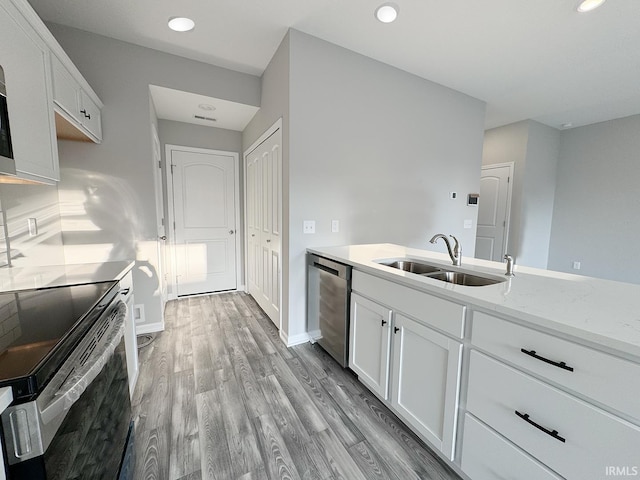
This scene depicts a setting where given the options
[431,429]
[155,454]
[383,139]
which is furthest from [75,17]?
[431,429]

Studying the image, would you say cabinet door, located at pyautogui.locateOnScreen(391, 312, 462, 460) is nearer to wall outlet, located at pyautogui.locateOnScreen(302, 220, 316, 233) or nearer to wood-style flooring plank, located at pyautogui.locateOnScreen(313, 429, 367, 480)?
wood-style flooring plank, located at pyautogui.locateOnScreen(313, 429, 367, 480)

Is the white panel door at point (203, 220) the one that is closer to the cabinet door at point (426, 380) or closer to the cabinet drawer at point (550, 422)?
the cabinet door at point (426, 380)

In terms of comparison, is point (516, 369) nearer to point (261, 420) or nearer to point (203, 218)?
point (261, 420)

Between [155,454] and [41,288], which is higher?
[41,288]

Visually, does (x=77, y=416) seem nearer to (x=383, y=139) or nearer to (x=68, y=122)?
(x=68, y=122)

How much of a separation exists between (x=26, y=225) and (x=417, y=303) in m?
2.74

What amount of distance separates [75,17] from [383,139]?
2819 mm

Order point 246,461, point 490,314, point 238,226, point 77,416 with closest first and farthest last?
1. point 77,416
2. point 490,314
3. point 246,461
4. point 238,226

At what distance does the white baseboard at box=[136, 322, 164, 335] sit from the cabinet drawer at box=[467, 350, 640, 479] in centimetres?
280

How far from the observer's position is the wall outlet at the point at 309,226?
2431 millimetres

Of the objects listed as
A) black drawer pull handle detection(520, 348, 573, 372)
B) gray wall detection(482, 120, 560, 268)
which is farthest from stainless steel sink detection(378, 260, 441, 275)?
gray wall detection(482, 120, 560, 268)

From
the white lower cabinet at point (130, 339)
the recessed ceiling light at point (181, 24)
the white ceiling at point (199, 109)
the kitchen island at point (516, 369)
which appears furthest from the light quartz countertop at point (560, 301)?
the white ceiling at point (199, 109)

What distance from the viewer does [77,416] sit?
0.75 meters

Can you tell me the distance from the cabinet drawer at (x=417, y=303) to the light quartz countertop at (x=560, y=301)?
44 millimetres
